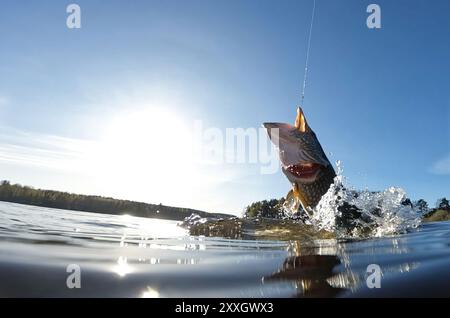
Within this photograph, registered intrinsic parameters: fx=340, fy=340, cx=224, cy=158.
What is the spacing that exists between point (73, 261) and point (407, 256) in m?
3.89

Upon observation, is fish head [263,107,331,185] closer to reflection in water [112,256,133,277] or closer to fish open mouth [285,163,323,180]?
fish open mouth [285,163,323,180]

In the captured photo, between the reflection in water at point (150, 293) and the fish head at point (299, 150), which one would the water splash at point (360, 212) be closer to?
the fish head at point (299, 150)

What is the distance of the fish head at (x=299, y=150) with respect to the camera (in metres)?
7.41

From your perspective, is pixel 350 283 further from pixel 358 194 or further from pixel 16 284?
pixel 358 194

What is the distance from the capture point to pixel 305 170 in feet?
25.1

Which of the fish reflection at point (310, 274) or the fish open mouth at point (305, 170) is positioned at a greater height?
the fish open mouth at point (305, 170)

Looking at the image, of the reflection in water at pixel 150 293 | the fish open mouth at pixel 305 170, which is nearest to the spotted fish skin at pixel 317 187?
the fish open mouth at pixel 305 170

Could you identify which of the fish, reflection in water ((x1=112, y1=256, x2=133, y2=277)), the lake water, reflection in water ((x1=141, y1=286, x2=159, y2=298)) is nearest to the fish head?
the fish

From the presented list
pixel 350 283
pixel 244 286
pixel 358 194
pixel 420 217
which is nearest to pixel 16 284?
pixel 244 286

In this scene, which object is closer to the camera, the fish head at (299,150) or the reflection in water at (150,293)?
the reflection in water at (150,293)

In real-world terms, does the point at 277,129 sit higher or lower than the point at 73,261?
higher

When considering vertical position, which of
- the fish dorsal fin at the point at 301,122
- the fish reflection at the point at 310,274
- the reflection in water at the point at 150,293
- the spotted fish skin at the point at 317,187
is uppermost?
the fish dorsal fin at the point at 301,122
